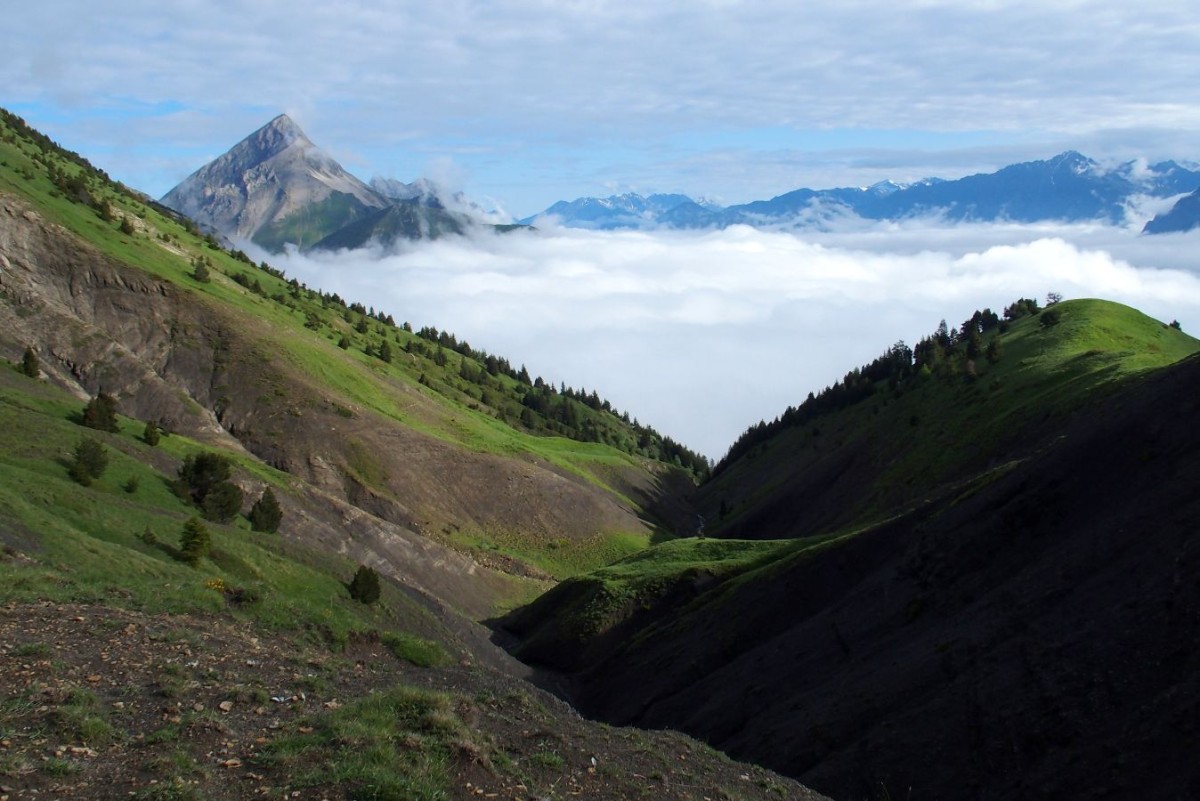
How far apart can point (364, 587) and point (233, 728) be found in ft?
82.8

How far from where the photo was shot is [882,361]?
159 meters

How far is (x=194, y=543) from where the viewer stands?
1291 inches

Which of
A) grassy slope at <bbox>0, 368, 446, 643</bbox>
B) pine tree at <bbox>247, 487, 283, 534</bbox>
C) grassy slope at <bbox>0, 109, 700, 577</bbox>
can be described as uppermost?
grassy slope at <bbox>0, 109, 700, 577</bbox>

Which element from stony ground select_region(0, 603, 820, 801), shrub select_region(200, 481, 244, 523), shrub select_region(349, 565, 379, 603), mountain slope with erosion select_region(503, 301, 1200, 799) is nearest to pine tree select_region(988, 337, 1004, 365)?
mountain slope with erosion select_region(503, 301, 1200, 799)

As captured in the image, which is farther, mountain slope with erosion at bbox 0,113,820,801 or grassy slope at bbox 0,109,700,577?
grassy slope at bbox 0,109,700,577

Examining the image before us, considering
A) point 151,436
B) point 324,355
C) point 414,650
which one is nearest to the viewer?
point 414,650

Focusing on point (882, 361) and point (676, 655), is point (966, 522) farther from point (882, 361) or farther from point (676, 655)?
point (882, 361)

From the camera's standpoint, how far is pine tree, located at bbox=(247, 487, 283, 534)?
48.0 m

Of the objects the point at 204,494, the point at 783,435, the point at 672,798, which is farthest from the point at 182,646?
the point at 783,435

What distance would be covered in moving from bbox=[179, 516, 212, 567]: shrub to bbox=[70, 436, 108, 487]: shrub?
8.60 meters

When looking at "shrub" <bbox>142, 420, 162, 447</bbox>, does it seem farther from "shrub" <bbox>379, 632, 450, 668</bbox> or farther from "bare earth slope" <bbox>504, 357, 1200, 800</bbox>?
"shrub" <bbox>379, 632, 450, 668</bbox>

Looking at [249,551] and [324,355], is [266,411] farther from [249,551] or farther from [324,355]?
[249,551]

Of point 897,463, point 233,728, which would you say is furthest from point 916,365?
point 233,728

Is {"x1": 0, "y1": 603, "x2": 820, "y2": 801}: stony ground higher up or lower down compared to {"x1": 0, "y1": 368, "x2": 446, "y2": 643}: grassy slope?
higher up
